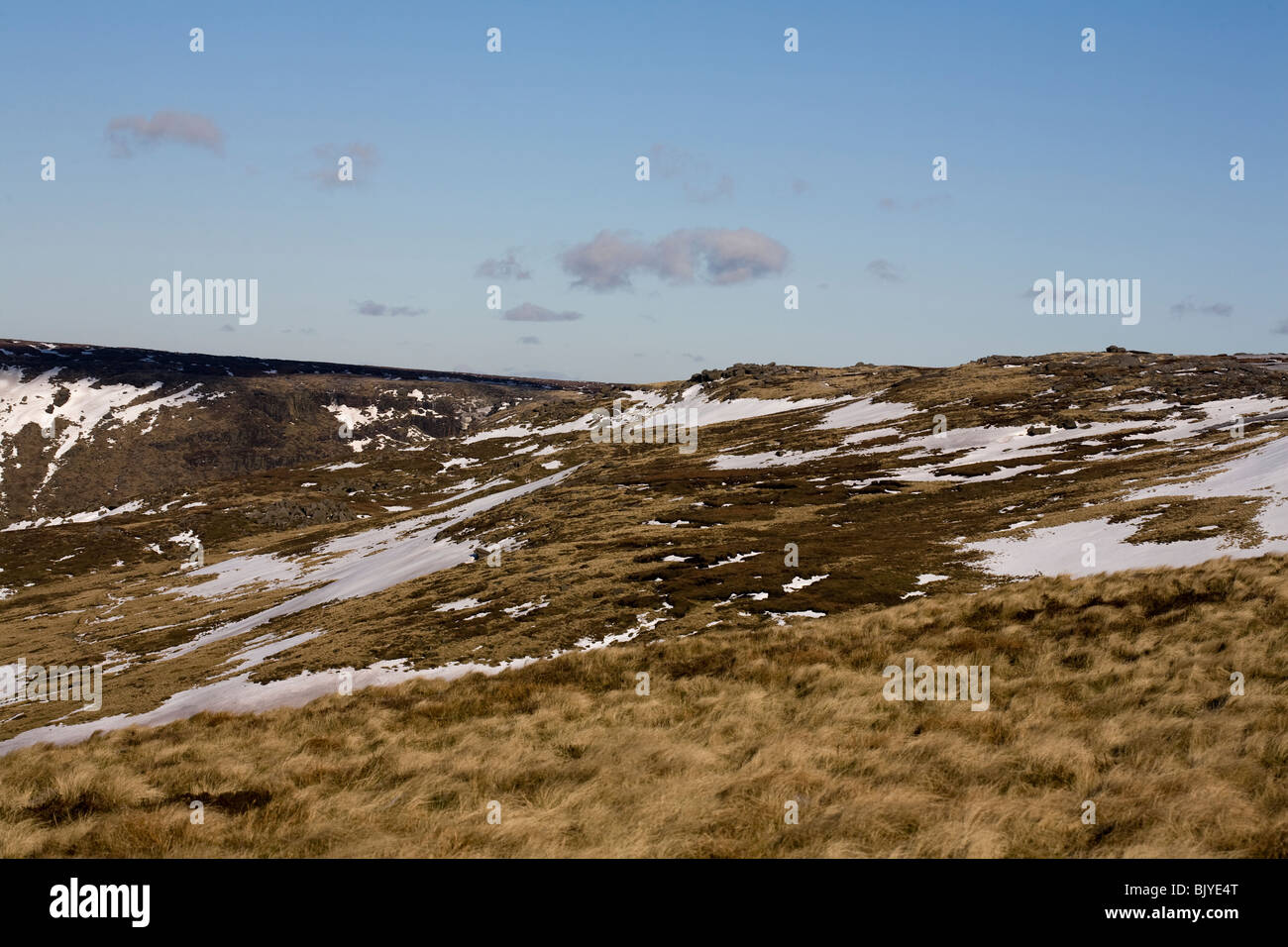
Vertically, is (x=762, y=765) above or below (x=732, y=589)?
above

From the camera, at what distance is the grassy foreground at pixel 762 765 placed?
9555 millimetres

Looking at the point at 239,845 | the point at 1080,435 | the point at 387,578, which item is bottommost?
the point at 387,578

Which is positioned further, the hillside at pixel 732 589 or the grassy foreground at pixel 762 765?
the hillside at pixel 732 589

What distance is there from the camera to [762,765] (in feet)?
39.9

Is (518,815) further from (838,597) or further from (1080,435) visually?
(1080,435)

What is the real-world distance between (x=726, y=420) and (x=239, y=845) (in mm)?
133120

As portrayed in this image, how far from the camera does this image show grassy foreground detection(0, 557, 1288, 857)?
31.3 feet

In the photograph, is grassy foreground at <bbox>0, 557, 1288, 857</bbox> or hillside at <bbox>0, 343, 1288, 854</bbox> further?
hillside at <bbox>0, 343, 1288, 854</bbox>

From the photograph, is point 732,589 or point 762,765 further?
point 732,589
